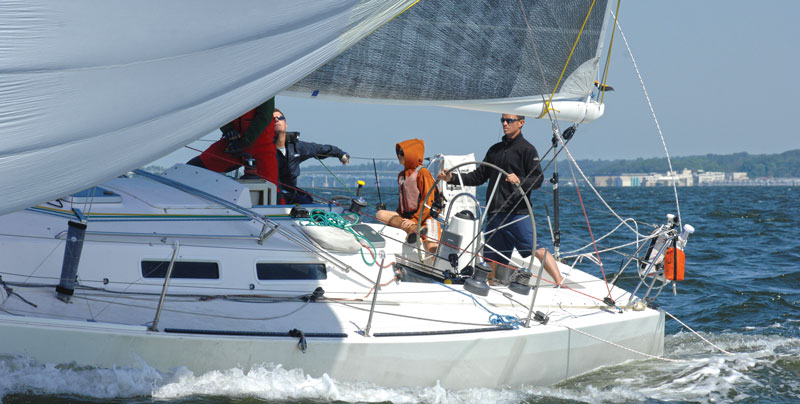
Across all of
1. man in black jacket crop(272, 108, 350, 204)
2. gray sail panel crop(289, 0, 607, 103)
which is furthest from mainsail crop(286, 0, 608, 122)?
man in black jacket crop(272, 108, 350, 204)

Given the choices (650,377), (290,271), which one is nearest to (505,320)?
(650,377)

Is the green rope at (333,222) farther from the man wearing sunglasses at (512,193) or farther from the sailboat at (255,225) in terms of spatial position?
the man wearing sunglasses at (512,193)

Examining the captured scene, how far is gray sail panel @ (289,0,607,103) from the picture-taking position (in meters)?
5.93

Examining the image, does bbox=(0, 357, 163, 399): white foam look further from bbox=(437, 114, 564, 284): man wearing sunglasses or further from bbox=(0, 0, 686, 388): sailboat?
bbox=(437, 114, 564, 284): man wearing sunglasses

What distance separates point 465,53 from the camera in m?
6.14

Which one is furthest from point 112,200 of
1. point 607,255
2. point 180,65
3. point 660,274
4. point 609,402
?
point 607,255

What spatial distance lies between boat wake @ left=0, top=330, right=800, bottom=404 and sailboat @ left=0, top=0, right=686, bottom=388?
0.22ft

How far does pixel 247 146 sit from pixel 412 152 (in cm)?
137

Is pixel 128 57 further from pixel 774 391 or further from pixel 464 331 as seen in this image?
pixel 774 391

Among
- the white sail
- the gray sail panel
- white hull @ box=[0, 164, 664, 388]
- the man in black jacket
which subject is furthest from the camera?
the man in black jacket

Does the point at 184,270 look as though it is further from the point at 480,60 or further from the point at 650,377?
the point at 650,377

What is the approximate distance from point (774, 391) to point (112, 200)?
447 cm

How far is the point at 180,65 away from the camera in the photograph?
2.86 meters

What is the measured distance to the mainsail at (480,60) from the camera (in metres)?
5.95
